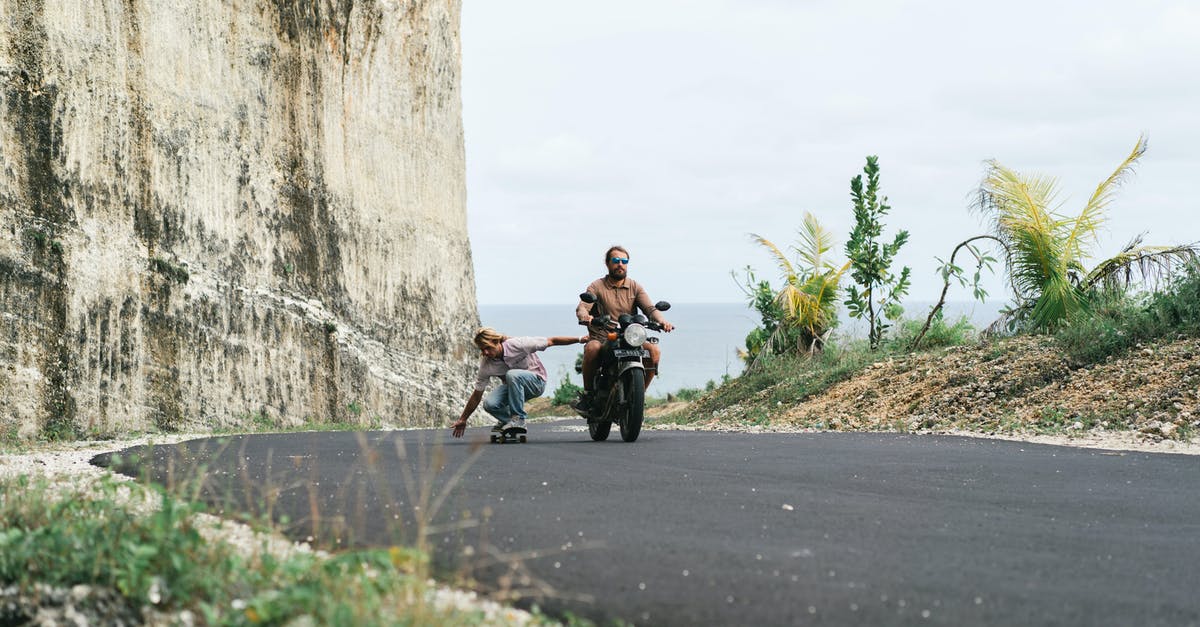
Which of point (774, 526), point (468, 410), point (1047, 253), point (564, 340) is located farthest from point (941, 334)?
point (774, 526)

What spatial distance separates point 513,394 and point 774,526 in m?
6.34

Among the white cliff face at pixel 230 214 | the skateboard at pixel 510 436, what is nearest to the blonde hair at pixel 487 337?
the skateboard at pixel 510 436

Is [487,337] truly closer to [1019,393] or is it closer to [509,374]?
[509,374]

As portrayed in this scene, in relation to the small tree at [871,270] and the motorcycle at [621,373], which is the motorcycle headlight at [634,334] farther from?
the small tree at [871,270]

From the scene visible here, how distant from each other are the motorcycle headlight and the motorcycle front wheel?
0.94 ft

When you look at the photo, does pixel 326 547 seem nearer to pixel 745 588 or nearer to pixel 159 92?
pixel 745 588

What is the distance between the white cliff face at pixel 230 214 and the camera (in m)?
15.6

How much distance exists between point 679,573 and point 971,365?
45.9ft

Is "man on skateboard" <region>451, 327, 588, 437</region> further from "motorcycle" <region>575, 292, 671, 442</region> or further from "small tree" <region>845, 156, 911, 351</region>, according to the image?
"small tree" <region>845, 156, 911, 351</region>

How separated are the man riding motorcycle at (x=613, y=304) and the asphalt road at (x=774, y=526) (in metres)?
1.58

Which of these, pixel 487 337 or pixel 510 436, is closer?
pixel 487 337

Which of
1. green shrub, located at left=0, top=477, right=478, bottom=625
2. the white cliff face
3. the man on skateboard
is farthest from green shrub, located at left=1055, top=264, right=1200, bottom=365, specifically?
green shrub, located at left=0, top=477, right=478, bottom=625

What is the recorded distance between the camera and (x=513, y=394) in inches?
488

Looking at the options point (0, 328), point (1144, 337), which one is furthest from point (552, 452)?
point (1144, 337)
